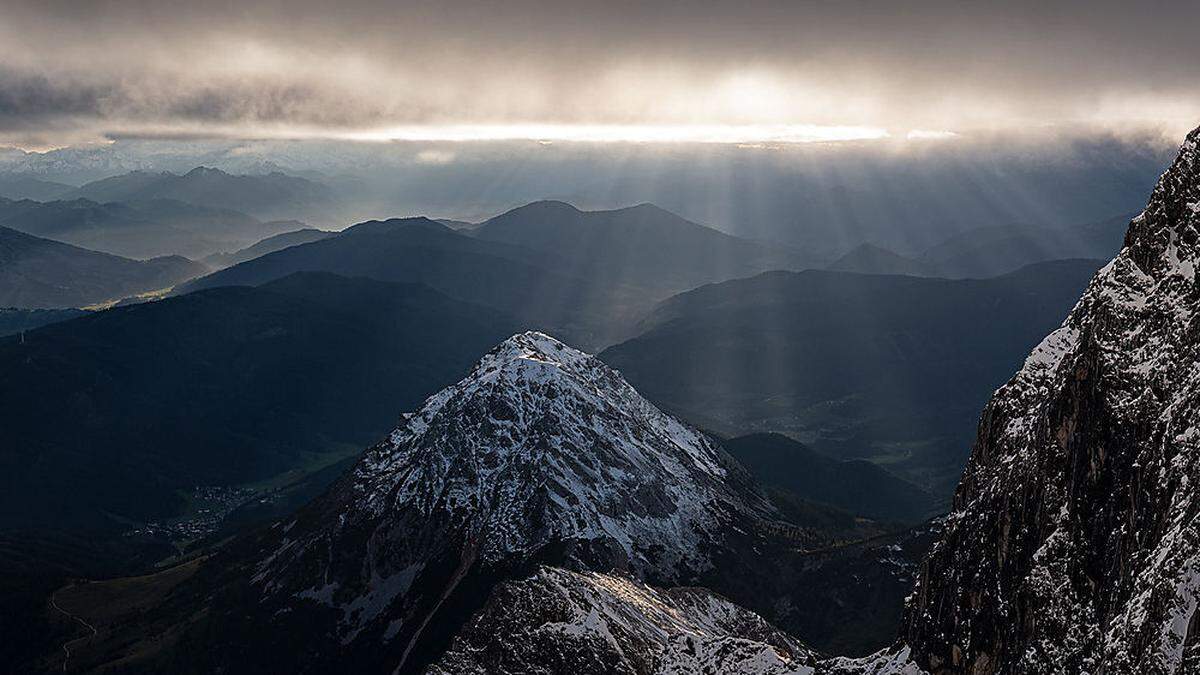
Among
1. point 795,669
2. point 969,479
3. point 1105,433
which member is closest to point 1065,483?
point 1105,433

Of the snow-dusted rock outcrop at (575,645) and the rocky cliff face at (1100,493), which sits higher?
the rocky cliff face at (1100,493)

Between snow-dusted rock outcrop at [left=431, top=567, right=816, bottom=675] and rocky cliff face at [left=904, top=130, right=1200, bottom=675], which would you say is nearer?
rocky cliff face at [left=904, top=130, right=1200, bottom=675]

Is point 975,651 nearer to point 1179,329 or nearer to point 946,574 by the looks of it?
point 946,574

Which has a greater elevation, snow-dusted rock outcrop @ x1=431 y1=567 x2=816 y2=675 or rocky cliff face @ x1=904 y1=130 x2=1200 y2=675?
rocky cliff face @ x1=904 y1=130 x2=1200 y2=675

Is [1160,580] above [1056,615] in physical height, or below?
above

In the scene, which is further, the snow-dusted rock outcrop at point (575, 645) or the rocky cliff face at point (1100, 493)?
the snow-dusted rock outcrop at point (575, 645)

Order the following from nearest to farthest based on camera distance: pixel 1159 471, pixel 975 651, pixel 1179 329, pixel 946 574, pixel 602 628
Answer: pixel 1159 471
pixel 1179 329
pixel 975 651
pixel 946 574
pixel 602 628

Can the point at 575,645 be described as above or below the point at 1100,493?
below

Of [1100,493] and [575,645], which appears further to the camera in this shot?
[575,645]
